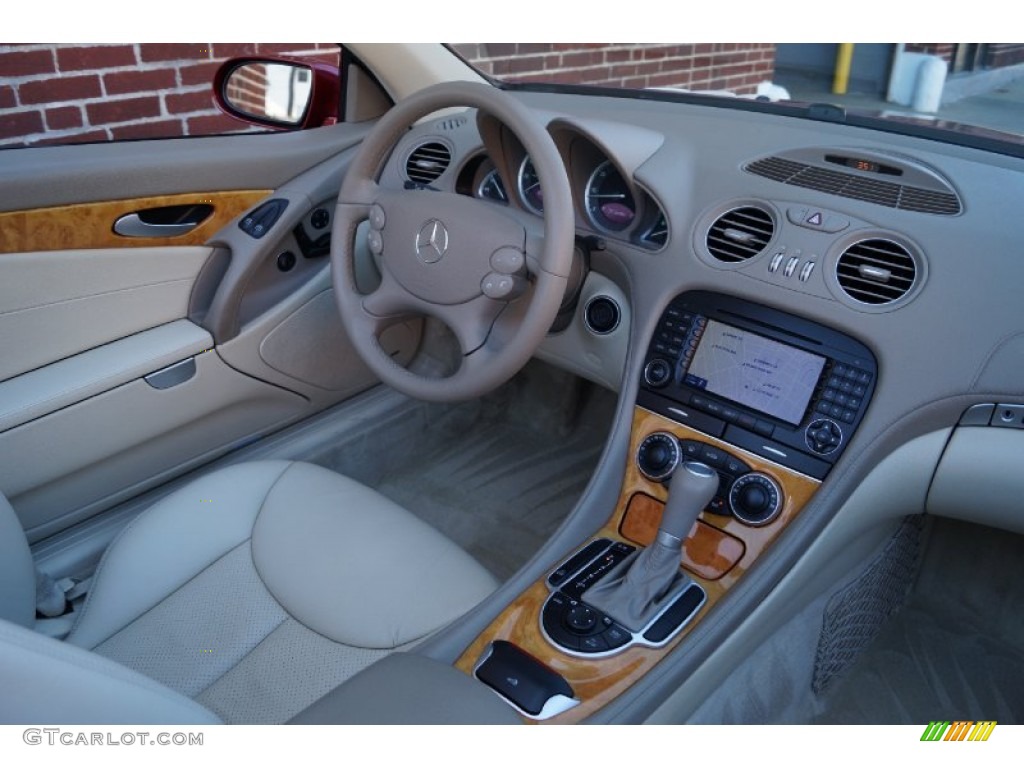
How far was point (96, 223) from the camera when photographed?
1.70 m

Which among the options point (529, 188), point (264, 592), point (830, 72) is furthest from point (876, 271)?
point (830, 72)

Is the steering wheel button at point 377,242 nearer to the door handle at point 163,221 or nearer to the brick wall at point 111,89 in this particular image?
the door handle at point 163,221

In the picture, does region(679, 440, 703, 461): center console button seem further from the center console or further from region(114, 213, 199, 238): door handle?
region(114, 213, 199, 238): door handle

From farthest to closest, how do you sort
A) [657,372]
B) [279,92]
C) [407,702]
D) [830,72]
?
[830,72] < [279,92] < [657,372] < [407,702]

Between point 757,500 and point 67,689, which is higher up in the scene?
point 67,689

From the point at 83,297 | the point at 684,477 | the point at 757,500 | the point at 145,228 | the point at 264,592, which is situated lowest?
the point at 264,592

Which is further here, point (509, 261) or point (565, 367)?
point (565, 367)

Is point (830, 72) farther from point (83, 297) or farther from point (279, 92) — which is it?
point (83, 297)

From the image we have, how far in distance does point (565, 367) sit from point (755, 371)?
54 cm

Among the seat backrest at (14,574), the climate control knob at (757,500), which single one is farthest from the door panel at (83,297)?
the climate control knob at (757,500)

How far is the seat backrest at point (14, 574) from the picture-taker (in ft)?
4.36

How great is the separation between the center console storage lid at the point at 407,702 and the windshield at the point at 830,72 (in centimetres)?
135

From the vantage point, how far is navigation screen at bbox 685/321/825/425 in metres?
1.48
